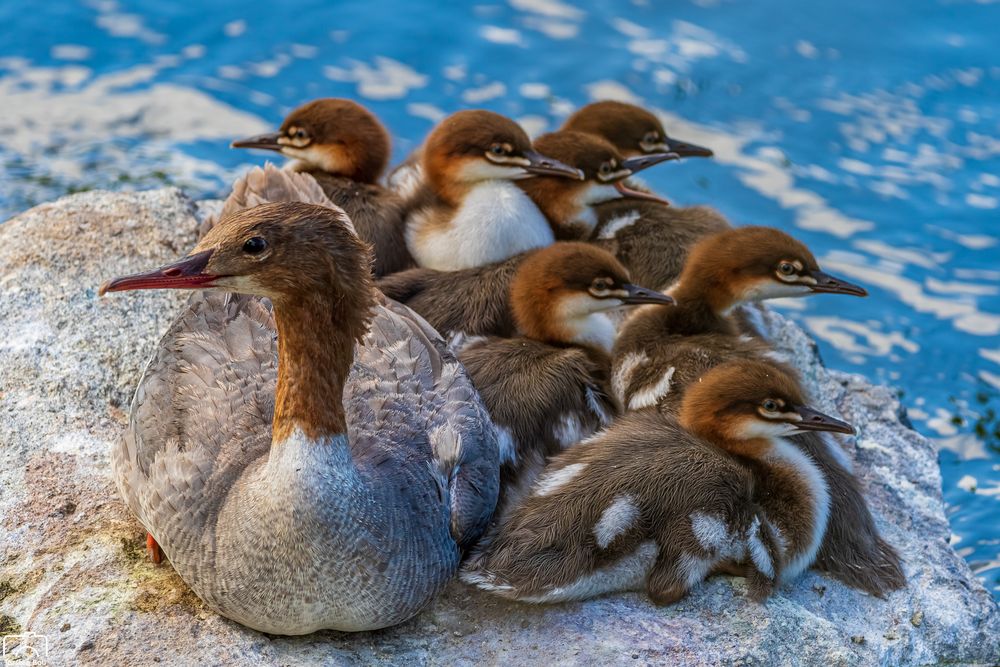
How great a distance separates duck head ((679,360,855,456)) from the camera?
4422 mm

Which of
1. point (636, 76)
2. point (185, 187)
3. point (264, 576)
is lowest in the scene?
point (185, 187)

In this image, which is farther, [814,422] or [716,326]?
[716,326]

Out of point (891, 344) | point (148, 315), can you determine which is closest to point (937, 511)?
point (891, 344)

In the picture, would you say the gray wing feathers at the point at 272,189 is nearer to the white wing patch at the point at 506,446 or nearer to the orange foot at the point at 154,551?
the white wing patch at the point at 506,446

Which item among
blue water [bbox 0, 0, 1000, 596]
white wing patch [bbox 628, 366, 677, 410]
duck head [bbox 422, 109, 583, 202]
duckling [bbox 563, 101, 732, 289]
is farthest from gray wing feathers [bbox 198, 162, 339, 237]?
blue water [bbox 0, 0, 1000, 596]

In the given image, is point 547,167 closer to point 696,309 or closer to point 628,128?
point 628,128

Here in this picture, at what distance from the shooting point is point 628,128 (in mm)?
6176

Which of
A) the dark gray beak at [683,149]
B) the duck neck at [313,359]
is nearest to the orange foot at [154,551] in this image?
the duck neck at [313,359]

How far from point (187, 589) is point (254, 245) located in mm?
1206

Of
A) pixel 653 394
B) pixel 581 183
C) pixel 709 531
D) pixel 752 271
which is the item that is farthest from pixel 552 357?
pixel 581 183

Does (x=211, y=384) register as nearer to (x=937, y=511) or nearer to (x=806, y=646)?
(x=806, y=646)

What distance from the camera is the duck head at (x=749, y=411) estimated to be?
174 inches

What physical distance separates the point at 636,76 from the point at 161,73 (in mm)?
3256

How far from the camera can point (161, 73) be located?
9.14 metres
